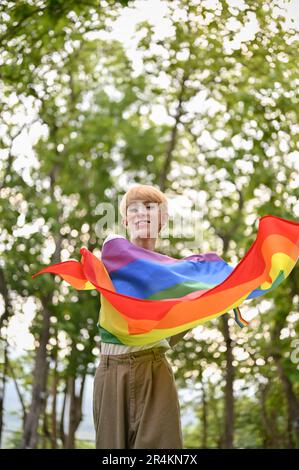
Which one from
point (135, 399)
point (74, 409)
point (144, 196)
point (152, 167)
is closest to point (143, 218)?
point (144, 196)

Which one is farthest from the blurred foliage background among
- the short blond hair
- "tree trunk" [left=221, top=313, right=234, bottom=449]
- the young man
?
the young man

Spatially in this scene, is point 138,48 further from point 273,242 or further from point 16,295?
point 273,242

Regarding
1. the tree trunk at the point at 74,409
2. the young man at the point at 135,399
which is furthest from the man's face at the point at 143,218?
the tree trunk at the point at 74,409

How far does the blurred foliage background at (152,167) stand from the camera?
5.23m

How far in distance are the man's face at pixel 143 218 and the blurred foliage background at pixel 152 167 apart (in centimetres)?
203

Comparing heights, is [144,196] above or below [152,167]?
below

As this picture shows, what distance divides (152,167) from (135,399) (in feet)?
24.3

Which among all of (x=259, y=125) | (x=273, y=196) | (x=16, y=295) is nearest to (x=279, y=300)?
(x=273, y=196)

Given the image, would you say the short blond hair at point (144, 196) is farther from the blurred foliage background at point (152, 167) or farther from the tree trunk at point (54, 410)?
the tree trunk at point (54, 410)

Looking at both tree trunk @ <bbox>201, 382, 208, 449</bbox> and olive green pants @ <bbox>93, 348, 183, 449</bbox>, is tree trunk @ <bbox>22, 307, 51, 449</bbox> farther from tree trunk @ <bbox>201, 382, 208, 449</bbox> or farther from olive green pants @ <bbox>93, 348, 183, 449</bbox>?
olive green pants @ <bbox>93, 348, 183, 449</bbox>

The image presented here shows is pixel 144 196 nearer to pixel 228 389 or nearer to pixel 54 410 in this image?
pixel 228 389

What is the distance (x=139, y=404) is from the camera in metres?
2.47

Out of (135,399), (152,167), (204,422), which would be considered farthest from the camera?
(204,422)

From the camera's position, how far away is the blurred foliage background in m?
5.23
